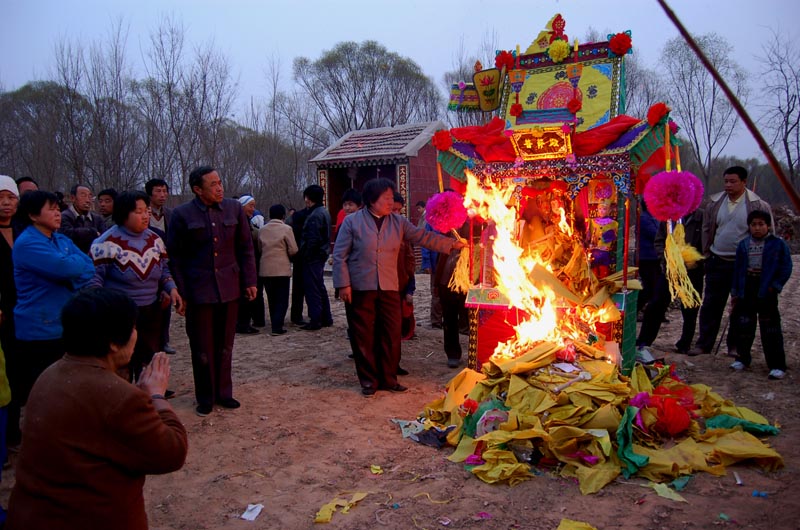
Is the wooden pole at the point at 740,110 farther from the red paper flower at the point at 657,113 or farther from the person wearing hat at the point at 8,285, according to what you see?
the person wearing hat at the point at 8,285

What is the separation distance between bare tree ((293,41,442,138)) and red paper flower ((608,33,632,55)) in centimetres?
2491

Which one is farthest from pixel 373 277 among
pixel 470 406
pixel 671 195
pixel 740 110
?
pixel 740 110

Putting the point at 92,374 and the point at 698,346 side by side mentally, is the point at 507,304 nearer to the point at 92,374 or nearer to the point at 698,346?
the point at 698,346

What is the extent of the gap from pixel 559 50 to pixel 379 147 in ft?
41.7

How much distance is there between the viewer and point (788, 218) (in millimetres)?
17406

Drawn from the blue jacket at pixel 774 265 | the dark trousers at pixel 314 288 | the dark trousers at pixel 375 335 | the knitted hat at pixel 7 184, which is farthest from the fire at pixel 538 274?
the knitted hat at pixel 7 184

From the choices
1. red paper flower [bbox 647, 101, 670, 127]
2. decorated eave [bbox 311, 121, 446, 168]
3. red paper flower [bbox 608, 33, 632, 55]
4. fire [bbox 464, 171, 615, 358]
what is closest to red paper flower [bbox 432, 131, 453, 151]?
fire [bbox 464, 171, 615, 358]

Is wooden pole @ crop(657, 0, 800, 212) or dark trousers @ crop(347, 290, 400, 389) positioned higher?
wooden pole @ crop(657, 0, 800, 212)

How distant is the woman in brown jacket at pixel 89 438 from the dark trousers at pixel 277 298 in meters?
6.31

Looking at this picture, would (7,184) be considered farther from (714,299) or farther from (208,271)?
(714,299)

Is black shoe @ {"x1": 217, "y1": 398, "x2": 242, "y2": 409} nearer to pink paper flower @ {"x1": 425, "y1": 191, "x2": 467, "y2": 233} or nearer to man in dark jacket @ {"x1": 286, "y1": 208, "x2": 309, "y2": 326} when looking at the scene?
pink paper flower @ {"x1": 425, "y1": 191, "x2": 467, "y2": 233}

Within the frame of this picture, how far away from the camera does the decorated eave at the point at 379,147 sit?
57.0ft

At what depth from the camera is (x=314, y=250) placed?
830 centimetres

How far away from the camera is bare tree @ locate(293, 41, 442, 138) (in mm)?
30094
